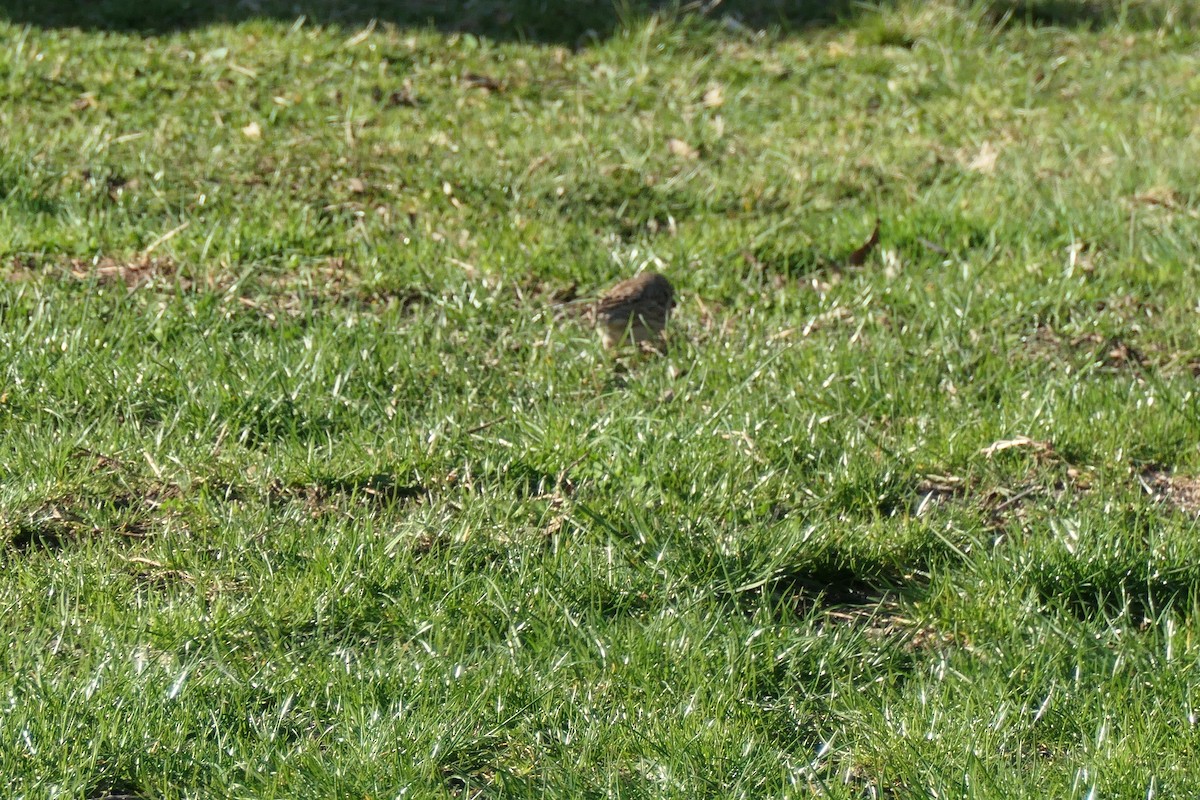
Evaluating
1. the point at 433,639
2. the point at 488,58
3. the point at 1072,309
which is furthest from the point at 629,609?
the point at 488,58

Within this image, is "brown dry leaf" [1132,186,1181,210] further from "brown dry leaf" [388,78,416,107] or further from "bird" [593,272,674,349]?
"brown dry leaf" [388,78,416,107]

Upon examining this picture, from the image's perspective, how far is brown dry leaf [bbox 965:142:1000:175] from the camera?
19.4 feet

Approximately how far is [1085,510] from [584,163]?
2815mm

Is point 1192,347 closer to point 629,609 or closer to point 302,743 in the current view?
point 629,609

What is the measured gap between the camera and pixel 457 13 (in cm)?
736

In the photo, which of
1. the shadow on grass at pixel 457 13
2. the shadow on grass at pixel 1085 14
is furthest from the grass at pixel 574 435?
the shadow on grass at pixel 1085 14

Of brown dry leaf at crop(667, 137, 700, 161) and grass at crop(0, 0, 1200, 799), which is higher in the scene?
brown dry leaf at crop(667, 137, 700, 161)

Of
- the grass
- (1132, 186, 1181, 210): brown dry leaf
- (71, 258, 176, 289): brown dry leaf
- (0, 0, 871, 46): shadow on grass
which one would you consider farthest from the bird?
(0, 0, 871, 46): shadow on grass

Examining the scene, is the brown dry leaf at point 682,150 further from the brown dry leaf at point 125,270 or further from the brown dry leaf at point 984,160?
the brown dry leaf at point 125,270

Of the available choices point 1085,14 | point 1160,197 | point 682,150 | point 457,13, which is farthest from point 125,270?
point 1085,14

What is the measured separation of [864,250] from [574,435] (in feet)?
6.05

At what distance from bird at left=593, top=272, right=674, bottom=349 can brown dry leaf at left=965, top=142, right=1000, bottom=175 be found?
6.57 feet

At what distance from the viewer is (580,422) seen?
153 inches

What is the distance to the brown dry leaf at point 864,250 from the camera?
5125 mm
